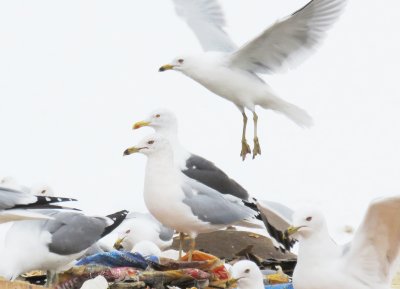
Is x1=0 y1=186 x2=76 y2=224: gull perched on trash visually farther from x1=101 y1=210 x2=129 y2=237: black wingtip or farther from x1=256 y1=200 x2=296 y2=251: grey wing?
x1=256 y1=200 x2=296 y2=251: grey wing

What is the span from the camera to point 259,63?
5941mm

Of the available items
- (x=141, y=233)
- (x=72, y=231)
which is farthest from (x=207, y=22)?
(x=72, y=231)

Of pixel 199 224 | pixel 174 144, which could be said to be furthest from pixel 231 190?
pixel 199 224

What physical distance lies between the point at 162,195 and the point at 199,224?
20cm

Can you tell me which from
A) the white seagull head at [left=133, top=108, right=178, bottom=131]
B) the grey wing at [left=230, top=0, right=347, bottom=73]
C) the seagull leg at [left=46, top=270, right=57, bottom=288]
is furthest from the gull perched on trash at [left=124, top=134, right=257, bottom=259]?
the grey wing at [left=230, top=0, right=347, bottom=73]

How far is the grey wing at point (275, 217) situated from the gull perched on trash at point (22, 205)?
3.12 feet

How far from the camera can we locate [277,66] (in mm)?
5949

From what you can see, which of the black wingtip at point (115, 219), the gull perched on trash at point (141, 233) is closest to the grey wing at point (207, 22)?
the gull perched on trash at point (141, 233)

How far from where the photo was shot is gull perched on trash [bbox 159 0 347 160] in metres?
5.72

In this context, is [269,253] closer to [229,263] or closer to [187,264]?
[229,263]

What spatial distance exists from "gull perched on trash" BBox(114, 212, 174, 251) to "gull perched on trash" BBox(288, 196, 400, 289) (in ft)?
5.16

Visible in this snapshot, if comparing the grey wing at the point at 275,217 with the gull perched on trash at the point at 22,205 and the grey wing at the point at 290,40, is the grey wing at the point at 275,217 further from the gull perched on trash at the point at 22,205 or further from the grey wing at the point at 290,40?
the grey wing at the point at 290,40

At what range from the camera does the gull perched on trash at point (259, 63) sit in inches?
225

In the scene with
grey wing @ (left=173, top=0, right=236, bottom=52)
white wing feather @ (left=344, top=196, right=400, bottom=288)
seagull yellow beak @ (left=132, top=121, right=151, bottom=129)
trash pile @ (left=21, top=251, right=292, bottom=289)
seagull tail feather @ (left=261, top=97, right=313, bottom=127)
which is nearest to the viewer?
white wing feather @ (left=344, top=196, right=400, bottom=288)
